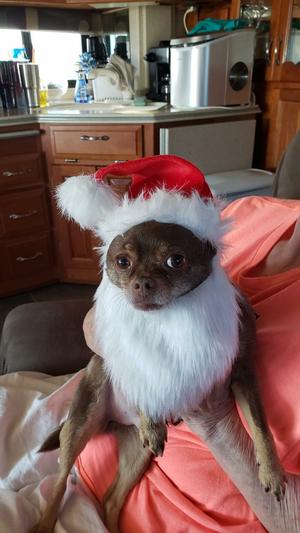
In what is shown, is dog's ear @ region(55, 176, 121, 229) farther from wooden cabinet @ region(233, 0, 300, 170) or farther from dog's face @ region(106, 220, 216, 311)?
wooden cabinet @ region(233, 0, 300, 170)

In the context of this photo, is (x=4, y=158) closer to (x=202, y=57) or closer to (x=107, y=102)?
(x=107, y=102)

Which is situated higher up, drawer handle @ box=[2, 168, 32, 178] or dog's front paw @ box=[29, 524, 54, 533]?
drawer handle @ box=[2, 168, 32, 178]

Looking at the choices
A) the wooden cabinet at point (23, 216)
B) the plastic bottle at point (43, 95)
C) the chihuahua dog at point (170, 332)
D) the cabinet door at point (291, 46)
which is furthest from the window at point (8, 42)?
the chihuahua dog at point (170, 332)

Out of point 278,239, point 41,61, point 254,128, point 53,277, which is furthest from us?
point 41,61

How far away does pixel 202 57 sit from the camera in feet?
7.34

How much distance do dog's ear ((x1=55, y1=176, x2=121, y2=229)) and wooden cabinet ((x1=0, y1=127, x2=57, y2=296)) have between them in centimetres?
175

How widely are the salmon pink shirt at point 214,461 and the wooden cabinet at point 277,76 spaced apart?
1.70 metres

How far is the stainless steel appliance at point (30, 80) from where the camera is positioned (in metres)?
2.57

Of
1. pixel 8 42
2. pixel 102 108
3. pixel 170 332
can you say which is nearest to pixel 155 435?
pixel 170 332

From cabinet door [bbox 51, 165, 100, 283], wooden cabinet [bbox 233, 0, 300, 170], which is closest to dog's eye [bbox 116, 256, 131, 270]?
cabinet door [bbox 51, 165, 100, 283]

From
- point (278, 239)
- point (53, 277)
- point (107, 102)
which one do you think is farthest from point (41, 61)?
point (278, 239)

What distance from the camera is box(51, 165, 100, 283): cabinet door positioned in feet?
8.43

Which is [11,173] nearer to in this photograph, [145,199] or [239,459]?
[145,199]

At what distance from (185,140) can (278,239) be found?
140cm
